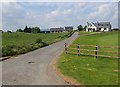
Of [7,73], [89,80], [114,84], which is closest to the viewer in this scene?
[114,84]

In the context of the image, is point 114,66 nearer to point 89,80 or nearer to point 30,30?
point 89,80

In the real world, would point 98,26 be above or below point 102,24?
below

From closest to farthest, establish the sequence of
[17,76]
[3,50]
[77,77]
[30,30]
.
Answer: [77,77] → [17,76] → [3,50] → [30,30]

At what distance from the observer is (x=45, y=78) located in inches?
533

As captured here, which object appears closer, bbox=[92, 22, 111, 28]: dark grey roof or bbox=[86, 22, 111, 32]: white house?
bbox=[86, 22, 111, 32]: white house

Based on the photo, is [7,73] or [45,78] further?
[7,73]

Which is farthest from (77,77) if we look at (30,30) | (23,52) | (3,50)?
(30,30)

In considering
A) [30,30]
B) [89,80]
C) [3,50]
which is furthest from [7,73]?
[30,30]

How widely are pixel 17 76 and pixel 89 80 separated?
14.9 feet

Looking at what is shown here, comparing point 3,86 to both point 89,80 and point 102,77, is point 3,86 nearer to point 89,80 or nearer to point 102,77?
point 89,80

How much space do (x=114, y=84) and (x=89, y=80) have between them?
54.0 inches

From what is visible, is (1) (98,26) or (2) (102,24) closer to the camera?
(1) (98,26)

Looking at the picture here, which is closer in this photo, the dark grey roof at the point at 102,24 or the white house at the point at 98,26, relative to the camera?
the white house at the point at 98,26

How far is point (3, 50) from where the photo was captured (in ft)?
88.2
